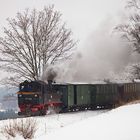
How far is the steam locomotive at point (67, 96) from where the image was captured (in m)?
27.0

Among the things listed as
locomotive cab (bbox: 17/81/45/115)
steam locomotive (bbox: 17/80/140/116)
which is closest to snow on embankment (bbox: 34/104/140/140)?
steam locomotive (bbox: 17/80/140/116)

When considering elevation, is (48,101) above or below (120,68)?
below

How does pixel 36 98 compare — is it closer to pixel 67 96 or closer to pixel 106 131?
pixel 67 96

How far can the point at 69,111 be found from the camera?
30.2 metres

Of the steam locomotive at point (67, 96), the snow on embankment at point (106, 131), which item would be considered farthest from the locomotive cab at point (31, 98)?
the snow on embankment at point (106, 131)

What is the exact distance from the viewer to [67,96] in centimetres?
2941

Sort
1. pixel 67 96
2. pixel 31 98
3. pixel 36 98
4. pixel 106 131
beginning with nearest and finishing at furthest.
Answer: pixel 106 131, pixel 36 98, pixel 31 98, pixel 67 96

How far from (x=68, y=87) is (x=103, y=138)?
20.8 m

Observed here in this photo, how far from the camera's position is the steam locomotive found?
26953mm

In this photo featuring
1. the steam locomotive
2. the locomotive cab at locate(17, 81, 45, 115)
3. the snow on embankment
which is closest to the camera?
the snow on embankment

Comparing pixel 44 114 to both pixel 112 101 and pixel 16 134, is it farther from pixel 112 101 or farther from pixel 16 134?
pixel 16 134

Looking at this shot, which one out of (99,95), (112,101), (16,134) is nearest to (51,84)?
(99,95)

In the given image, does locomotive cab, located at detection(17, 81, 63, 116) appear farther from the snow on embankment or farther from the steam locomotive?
the snow on embankment

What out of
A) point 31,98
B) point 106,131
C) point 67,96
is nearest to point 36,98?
point 31,98
